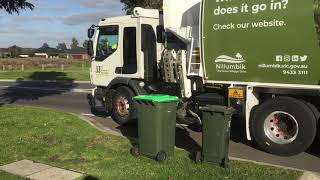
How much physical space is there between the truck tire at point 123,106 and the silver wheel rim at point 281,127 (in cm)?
404

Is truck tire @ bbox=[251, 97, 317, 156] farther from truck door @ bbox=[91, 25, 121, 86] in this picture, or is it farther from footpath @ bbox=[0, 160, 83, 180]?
truck door @ bbox=[91, 25, 121, 86]

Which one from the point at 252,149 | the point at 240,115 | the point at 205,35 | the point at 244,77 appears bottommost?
the point at 252,149

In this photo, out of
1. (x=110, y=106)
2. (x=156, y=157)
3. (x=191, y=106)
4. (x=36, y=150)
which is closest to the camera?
(x=156, y=157)

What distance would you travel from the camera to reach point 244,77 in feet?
31.7

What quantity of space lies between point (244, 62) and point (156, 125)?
2.33 meters

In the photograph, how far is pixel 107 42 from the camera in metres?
13.5

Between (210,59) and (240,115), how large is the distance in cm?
128

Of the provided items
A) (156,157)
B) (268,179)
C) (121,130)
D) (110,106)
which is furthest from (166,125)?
(110,106)

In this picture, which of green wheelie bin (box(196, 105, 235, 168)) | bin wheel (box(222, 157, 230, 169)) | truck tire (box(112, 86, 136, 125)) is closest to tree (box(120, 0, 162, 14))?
truck tire (box(112, 86, 136, 125))

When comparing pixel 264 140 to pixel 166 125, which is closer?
pixel 166 125

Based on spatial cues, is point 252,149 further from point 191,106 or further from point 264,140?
point 191,106

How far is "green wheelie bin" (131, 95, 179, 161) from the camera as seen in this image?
8.36 meters

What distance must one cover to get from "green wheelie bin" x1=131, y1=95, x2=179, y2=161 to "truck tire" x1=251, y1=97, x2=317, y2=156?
6.28ft

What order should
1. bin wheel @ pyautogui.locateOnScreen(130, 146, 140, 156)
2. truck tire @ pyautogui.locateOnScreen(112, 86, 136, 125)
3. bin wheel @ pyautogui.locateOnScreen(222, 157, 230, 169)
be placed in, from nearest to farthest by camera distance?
bin wheel @ pyautogui.locateOnScreen(222, 157, 230, 169) < bin wheel @ pyautogui.locateOnScreen(130, 146, 140, 156) < truck tire @ pyautogui.locateOnScreen(112, 86, 136, 125)
